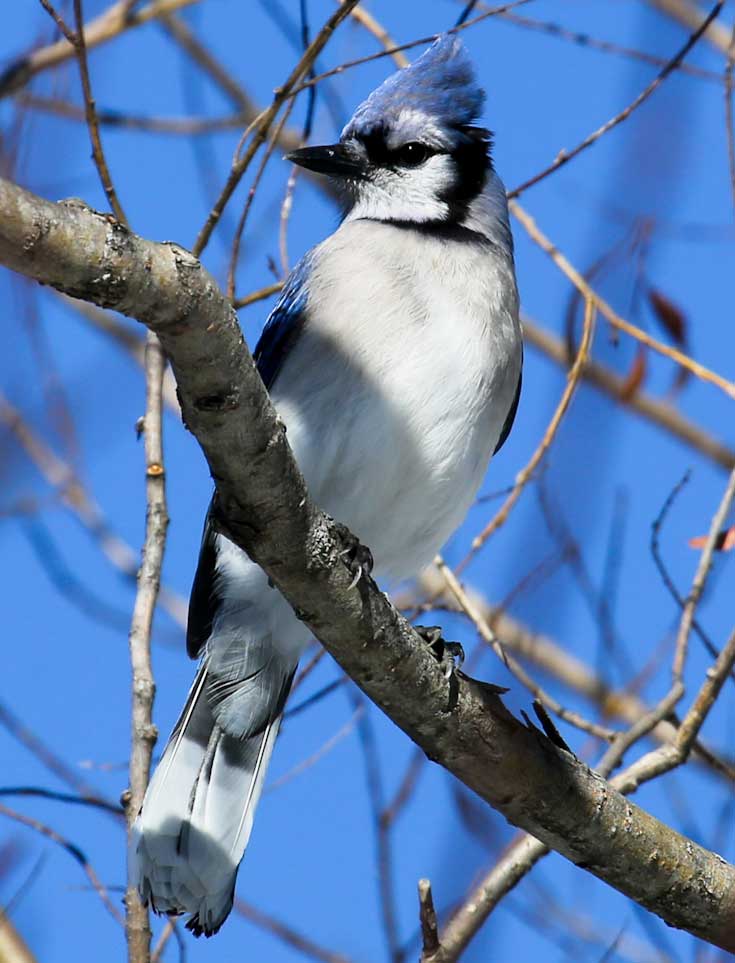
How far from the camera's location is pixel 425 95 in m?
4.25

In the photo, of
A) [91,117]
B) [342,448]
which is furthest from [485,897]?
[91,117]

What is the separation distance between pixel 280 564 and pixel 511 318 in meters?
1.51

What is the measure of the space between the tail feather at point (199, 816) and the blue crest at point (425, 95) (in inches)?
73.0

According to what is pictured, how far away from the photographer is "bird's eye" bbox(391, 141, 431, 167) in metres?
4.20

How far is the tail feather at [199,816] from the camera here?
3.13m

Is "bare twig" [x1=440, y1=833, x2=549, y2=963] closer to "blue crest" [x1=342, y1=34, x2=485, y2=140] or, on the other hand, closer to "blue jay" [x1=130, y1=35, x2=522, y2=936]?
"blue jay" [x1=130, y1=35, x2=522, y2=936]

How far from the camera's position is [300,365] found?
346cm

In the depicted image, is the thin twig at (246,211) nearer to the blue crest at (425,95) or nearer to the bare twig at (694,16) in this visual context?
the blue crest at (425,95)

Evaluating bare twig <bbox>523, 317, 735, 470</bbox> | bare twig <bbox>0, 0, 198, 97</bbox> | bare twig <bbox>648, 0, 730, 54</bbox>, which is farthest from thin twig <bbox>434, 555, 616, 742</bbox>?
bare twig <bbox>648, 0, 730, 54</bbox>

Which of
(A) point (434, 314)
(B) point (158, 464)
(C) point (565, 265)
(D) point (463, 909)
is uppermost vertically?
(C) point (565, 265)

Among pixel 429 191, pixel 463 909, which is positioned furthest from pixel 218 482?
pixel 429 191

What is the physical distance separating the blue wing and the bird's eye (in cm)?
58

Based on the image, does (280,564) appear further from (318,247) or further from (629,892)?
(318,247)

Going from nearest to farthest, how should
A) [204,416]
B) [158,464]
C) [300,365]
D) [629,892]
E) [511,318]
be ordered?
[204,416] → [629,892] → [158,464] → [300,365] → [511,318]
